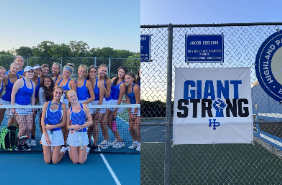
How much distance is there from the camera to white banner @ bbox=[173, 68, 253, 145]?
125 inches

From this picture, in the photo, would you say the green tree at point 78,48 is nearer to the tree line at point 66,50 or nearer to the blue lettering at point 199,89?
the tree line at point 66,50

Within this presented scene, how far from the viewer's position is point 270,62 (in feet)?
11.0

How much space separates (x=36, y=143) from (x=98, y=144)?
1.54 metres

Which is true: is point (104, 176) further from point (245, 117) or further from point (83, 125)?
point (245, 117)

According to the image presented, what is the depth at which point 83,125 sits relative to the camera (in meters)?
4.56

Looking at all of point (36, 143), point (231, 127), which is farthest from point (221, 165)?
point (36, 143)

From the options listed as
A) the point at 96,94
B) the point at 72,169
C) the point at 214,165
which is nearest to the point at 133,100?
the point at 96,94

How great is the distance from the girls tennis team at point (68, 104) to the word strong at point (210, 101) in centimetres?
210

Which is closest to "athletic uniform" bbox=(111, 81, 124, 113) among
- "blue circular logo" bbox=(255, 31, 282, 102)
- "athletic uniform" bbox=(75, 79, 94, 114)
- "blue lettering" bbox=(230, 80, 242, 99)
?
"athletic uniform" bbox=(75, 79, 94, 114)

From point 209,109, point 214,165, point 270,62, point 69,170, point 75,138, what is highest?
point 270,62

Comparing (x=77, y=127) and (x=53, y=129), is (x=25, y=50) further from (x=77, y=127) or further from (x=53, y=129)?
(x=77, y=127)

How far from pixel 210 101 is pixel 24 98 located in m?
3.71

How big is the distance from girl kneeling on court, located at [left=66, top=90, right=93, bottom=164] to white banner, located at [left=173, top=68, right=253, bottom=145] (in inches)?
79.3

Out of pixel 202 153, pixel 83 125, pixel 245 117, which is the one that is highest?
pixel 245 117
